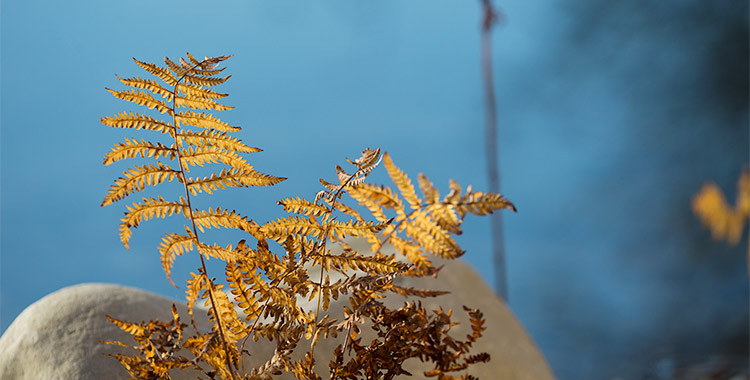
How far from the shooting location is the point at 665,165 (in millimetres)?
4980

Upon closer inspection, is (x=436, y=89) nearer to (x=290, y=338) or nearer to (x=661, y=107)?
(x=661, y=107)

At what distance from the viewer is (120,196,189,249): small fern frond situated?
1.24 feet

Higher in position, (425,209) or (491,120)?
(491,120)

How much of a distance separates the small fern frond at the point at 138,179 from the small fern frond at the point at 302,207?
0.23ft

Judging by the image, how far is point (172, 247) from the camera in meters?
0.39

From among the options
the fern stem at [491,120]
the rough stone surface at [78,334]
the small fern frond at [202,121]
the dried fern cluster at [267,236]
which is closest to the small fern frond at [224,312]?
the dried fern cluster at [267,236]

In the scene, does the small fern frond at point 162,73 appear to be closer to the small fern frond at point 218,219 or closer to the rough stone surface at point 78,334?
the small fern frond at point 218,219

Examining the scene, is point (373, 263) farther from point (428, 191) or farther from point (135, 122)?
point (135, 122)

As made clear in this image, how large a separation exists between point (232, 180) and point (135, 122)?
2.7 inches

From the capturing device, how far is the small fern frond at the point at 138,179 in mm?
375

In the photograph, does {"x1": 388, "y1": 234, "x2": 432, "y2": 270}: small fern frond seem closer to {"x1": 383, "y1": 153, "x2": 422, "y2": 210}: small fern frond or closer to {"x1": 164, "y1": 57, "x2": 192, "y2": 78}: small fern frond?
{"x1": 383, "y1": 153, "x2": 422, "y2": 210}: small fern frond

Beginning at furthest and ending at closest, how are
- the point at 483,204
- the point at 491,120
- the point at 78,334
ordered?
the point at 491,120
the point at 78,334
the point at 483,204

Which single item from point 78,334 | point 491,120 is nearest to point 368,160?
point 78,334

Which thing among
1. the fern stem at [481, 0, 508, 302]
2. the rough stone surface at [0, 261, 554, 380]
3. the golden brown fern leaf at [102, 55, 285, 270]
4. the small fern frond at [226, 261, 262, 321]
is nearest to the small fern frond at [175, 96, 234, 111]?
the golden brown fern leaf at [102, 55, 285, 270]
